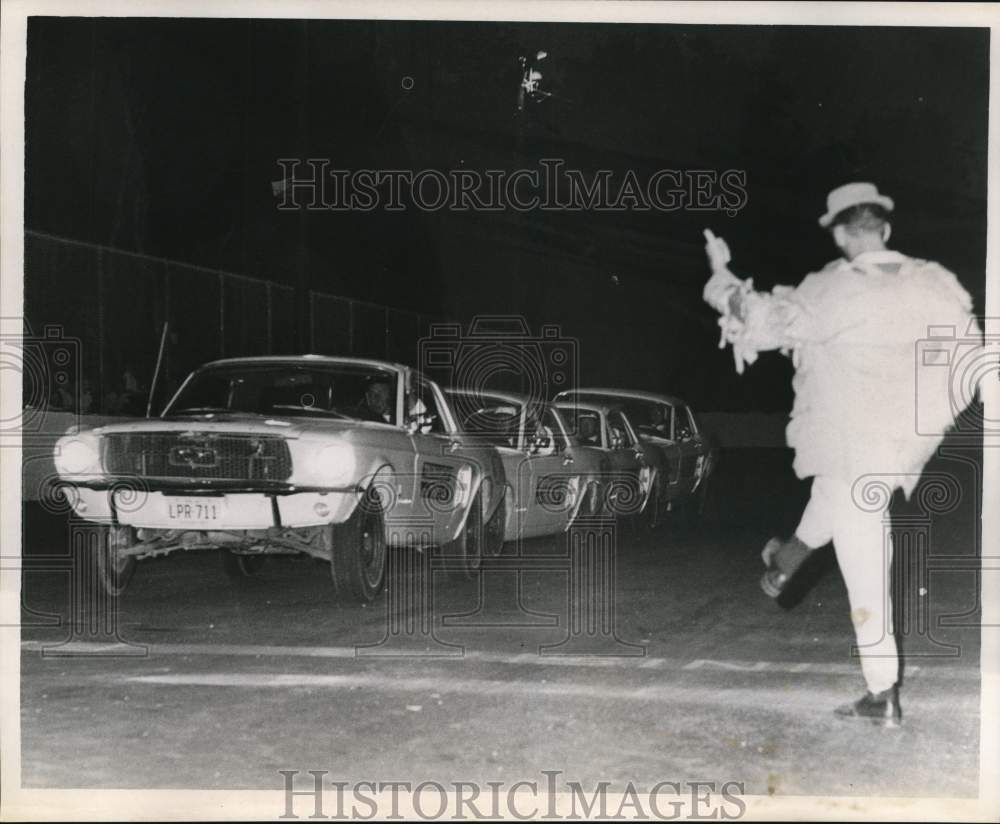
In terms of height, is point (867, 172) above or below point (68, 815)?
above

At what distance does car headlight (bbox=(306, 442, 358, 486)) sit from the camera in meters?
7.93

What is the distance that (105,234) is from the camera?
434 inches

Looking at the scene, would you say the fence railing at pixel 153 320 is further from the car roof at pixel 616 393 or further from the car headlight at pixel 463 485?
the car roof at pixel 616 393

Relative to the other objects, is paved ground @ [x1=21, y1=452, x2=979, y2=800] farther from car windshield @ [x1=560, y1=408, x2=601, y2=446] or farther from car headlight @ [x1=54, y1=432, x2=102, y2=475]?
car windshield @ [x1=560, y1=408, x2=601, y2=446]

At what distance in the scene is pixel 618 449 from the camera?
38.5 feet

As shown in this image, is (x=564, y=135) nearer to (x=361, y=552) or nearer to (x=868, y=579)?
(x=361, y=552)

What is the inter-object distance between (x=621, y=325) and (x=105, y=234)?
12.8ft

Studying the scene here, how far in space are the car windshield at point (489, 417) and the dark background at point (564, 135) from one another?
0.71m

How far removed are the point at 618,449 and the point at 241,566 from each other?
3.21 m

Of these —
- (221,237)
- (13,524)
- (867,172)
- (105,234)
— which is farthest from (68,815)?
(221,237)

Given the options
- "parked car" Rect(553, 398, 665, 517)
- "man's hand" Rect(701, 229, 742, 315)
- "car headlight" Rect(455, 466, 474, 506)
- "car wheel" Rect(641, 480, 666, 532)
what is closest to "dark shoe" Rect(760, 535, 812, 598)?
"man's hand" Rect(701, 229, 742, 315)

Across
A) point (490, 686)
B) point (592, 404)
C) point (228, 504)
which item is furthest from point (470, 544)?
point (490, 686)

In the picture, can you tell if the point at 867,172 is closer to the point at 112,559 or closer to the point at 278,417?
the point at 278,417

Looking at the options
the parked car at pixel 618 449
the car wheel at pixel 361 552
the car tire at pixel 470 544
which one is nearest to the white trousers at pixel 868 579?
the car wheel at pixel 361 552
